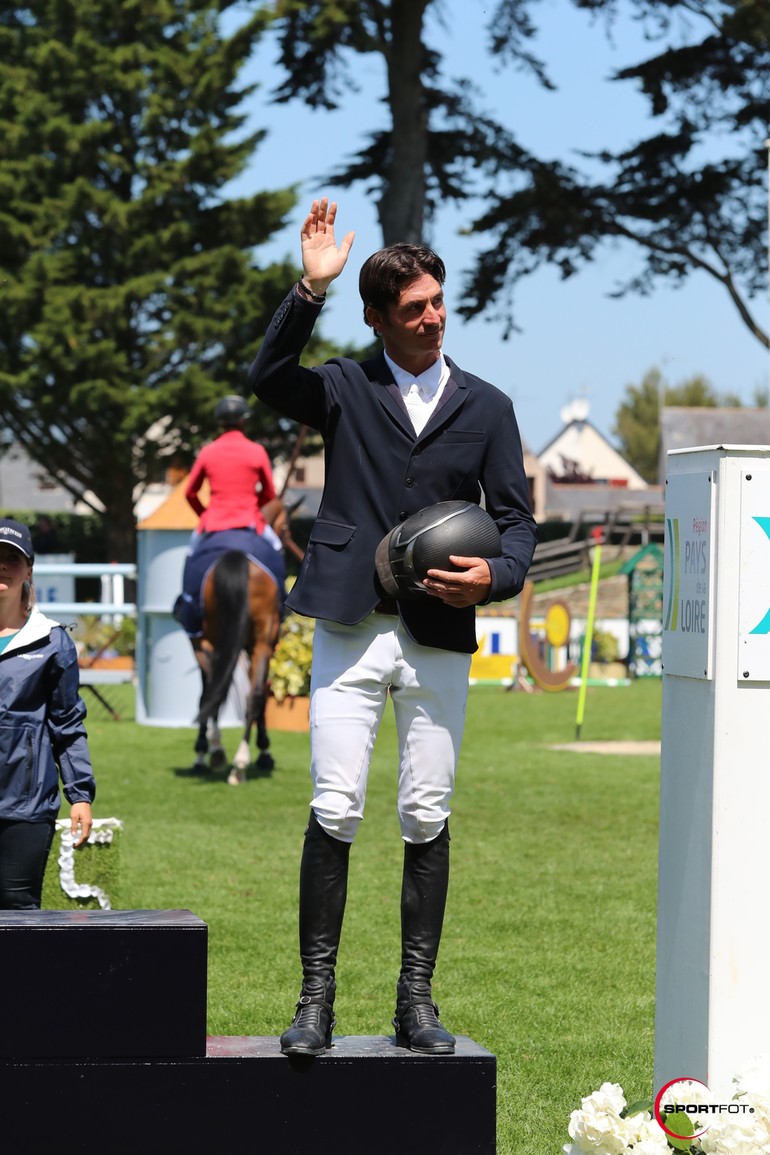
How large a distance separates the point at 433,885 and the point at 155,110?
37.1m

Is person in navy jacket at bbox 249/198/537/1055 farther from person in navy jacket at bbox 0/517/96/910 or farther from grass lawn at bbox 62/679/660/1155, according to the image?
person in navy jacket at bbox 0/517/96/910

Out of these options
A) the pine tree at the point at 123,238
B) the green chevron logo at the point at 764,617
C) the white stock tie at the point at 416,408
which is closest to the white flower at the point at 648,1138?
the green chevron logo at the point at 764,617

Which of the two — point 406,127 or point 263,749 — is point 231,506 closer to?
point 263,749

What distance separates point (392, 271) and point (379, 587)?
0.78m

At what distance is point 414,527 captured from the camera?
4.07 meters

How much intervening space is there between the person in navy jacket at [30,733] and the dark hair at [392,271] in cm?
150

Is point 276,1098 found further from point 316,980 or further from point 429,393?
point 429,393

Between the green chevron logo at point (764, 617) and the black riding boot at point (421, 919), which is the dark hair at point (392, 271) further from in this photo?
the black riding boot at point (421, 919)

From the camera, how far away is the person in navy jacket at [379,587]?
13.6ft

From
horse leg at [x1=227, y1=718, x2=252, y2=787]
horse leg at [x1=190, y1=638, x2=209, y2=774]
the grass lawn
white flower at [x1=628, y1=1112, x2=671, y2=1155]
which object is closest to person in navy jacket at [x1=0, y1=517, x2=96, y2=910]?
the grass lawn

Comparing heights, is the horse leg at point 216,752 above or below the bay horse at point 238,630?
below

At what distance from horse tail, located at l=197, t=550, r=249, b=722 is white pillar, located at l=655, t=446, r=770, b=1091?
297 inches

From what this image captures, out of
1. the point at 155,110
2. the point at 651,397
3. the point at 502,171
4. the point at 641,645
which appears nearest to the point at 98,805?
the point at 502,171

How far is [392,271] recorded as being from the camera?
419cm
